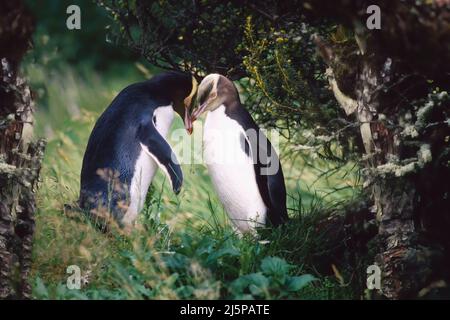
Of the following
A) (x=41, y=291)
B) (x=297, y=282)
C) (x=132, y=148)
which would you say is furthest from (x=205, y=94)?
(x=41, y=291)

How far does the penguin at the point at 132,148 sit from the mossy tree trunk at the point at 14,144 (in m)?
0.62

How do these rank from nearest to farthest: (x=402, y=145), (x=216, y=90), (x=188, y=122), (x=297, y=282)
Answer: (x=297, y=282) < (x=402, y=145) < (x=216, y=90) < (x=188, y=122)

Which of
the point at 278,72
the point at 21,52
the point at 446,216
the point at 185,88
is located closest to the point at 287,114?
the point at 278,72

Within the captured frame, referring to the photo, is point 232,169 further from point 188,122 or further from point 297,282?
point 297,282

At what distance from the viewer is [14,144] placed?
416 centimetres

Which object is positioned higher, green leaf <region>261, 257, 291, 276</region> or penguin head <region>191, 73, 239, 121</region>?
penguin head <region>191, 73, 239, 121</region>

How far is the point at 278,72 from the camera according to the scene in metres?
4.72

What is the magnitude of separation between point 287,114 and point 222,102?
39cm

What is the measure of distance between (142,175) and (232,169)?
0.52 meters

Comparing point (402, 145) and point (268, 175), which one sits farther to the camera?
point (268, 175)

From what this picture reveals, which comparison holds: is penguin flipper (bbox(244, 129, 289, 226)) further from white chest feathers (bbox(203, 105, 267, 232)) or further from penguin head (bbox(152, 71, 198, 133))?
penguin head (bbox(152, 71, 198, 133))

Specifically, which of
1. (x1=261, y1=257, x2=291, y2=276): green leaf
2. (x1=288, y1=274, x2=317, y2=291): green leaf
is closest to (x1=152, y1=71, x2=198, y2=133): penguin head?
(x1=261, y1=257, x2=291, y2=276): green leaf

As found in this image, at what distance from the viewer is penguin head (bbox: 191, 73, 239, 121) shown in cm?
492

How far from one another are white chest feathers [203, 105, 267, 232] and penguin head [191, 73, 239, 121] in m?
0.05
